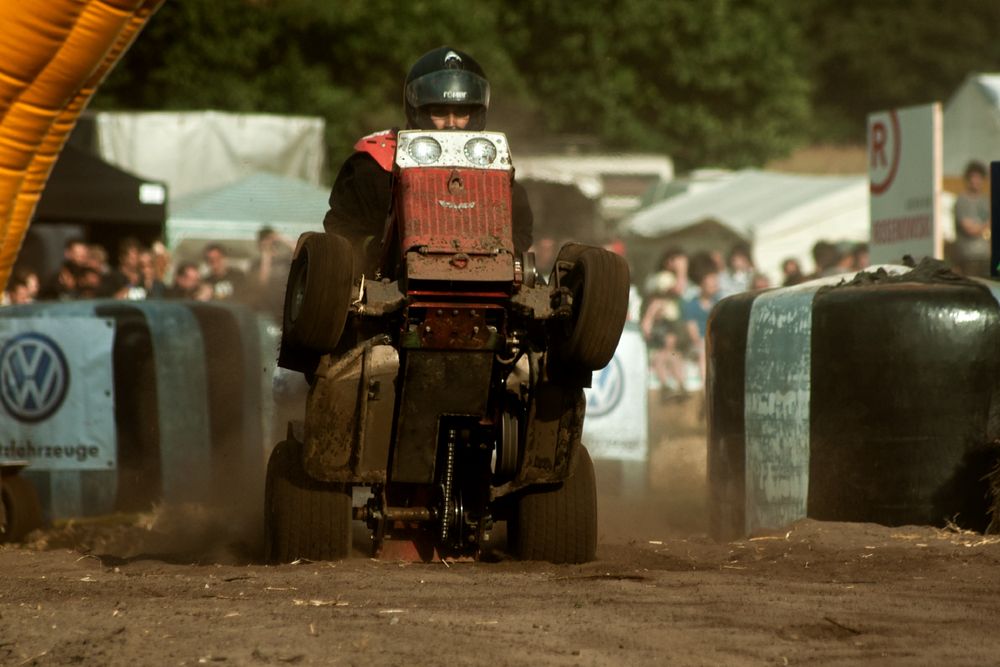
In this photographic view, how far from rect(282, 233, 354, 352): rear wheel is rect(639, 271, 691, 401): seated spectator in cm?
1149

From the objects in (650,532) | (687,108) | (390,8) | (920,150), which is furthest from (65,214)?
(687,108)

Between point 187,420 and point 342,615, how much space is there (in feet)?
19.7

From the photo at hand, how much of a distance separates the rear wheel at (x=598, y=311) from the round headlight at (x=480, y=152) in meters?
0.60

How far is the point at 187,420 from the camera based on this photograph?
11.4 metres

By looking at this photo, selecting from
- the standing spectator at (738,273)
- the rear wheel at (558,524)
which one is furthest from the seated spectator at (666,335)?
the rear wheel at (558,524)

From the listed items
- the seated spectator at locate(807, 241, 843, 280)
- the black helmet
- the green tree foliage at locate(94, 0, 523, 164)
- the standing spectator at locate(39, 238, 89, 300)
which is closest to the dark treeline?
the green tree foliage at locate(94, 0, 523, 164)

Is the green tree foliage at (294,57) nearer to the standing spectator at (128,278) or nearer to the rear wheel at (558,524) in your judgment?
the standing spectator at (128,278)

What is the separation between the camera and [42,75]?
8766 millimetres

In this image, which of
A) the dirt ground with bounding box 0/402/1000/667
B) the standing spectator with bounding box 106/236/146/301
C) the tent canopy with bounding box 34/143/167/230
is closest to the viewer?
the dirt ground with bounding box 0/402/1000/667

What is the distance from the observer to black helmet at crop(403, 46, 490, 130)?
7.71 m

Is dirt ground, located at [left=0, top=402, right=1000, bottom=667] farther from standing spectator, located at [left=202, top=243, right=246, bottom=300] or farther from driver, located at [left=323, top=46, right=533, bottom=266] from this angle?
standing spectator, located at [left=202, top=243, right=246, bottom=300]

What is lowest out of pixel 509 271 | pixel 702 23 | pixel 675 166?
pixel 509 271

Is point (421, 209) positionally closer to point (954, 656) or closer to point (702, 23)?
point (954, 656)

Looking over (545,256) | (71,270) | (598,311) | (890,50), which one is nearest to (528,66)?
(890,50)
